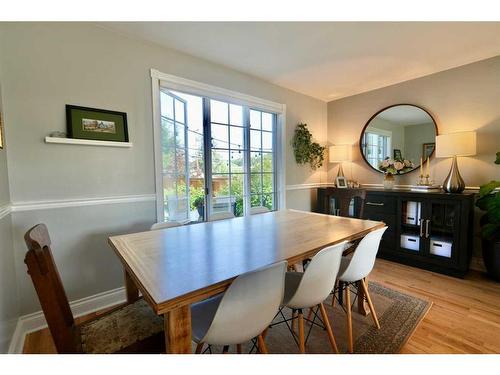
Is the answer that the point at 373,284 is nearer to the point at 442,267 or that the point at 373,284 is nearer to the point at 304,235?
the point at 442,267

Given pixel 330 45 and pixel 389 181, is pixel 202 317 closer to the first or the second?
pixel 330 45

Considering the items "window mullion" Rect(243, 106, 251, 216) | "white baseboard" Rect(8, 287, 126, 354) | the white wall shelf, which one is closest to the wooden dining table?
"white baseboard" Rect(8, 287, 126, 354)

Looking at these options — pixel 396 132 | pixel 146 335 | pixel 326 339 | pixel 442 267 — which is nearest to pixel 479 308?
pixel 442 267

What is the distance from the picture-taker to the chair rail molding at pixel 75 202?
173 cm

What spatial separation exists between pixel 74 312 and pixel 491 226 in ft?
13.1

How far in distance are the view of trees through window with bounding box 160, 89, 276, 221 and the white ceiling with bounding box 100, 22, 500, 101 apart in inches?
21.4

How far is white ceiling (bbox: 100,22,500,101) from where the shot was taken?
2.04 metres

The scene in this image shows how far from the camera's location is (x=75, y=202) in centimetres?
194

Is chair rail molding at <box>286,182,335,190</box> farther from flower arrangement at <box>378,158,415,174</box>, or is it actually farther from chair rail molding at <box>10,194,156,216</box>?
chair rail molding at <box>10,194,156,216</box>

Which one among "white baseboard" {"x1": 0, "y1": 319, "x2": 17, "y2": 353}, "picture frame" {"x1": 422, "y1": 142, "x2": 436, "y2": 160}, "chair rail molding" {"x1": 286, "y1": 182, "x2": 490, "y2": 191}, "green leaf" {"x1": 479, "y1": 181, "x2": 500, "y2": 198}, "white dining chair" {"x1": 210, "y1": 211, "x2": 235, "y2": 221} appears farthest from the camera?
"picture frame" {"x1": 422, "y1": 142, "x2": 436, "y2": 160}

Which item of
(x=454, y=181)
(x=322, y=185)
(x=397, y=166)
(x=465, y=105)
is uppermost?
(x=465, y=105)

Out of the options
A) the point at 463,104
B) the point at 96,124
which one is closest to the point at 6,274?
the point at 96,124

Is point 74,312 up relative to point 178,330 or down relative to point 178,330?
down

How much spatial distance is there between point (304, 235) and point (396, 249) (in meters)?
2.14
